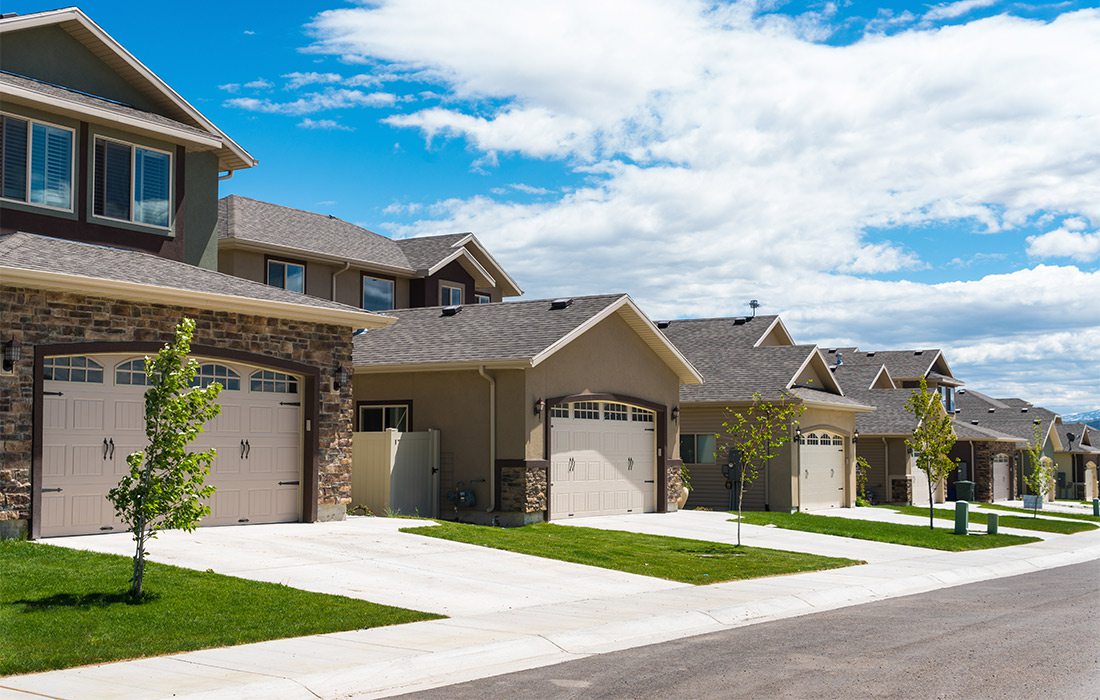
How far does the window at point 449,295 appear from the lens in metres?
38.7

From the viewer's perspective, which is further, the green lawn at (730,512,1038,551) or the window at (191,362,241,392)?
the green lawn at (730,512,1038,551)

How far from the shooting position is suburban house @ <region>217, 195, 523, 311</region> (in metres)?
33.2

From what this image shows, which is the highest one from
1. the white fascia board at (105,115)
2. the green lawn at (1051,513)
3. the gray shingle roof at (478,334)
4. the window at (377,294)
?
the white fascia board at (105,115)

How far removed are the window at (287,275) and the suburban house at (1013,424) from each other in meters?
32.0

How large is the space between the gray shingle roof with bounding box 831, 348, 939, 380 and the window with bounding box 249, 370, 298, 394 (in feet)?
125

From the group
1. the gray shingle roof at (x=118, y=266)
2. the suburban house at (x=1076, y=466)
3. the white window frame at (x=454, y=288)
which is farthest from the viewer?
the suburban house at (x=1076, y=466)

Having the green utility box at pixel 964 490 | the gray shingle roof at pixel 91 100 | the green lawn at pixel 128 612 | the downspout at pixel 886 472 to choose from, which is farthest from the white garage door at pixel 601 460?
the green utility box at pixel 964 490

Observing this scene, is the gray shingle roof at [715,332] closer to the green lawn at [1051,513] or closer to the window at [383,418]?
the green lawn at [1051,513]

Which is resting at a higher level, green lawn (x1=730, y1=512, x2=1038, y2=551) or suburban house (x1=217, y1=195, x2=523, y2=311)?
suburban house (x1=217, y1=195, x2=523, y2=311)

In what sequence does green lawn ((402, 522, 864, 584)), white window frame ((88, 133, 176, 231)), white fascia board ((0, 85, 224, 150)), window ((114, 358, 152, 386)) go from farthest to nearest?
white window frame ((88, 133, 176, 231)) → white fascia board ((0, 85, 224, 150)) → green lawn ((402, 522, 864, 584)) → window ((114, 358, 152, 386))

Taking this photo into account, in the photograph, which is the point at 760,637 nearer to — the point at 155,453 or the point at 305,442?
the point at 155,453

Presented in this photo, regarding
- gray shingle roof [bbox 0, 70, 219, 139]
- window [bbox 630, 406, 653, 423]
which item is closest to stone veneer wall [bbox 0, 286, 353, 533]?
gray shingle roof [bbox 0, 70, 219, 139]

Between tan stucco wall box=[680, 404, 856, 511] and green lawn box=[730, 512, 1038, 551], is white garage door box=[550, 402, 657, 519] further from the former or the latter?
tan stucco wall box=[680, 404, 856, 511]

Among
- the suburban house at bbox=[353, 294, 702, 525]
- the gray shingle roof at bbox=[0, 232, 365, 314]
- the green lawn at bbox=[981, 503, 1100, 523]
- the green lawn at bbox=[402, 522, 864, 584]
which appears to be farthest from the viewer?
the green lawn at bbox=[981, 503, 1100, 523]
